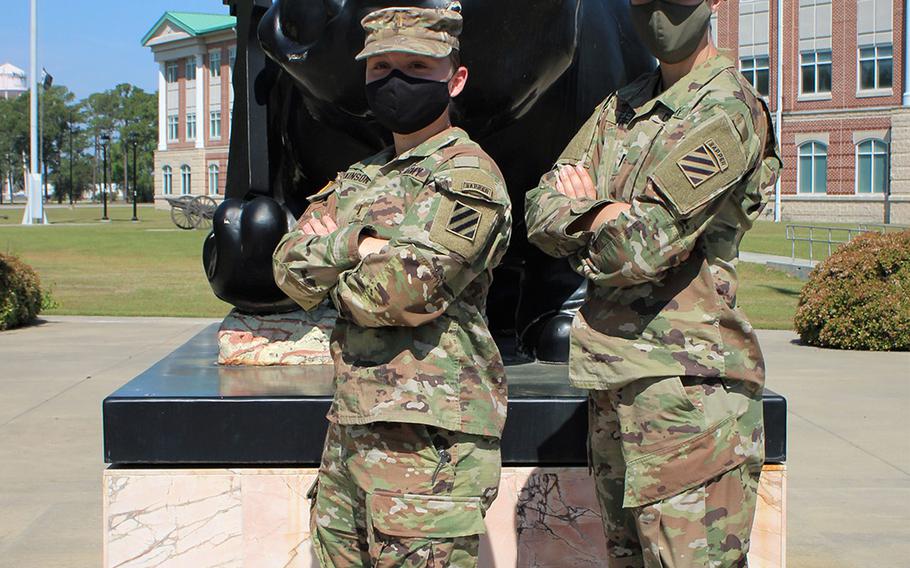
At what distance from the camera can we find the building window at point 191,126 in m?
56.8

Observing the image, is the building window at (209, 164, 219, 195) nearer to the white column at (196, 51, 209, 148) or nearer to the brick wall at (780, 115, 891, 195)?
the white column at (196, 51, 209, 148)

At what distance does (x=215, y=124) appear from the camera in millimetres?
55906

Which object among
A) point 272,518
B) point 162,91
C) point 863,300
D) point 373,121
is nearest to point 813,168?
point 863,300

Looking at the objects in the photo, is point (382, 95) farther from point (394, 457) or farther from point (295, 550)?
point (295, 550)

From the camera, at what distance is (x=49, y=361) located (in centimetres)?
805

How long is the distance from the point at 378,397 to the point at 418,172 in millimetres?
453

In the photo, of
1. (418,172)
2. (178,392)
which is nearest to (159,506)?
(178,392)

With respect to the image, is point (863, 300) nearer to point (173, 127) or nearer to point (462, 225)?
point (462, 225)

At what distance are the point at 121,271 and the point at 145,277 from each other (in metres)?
1.21

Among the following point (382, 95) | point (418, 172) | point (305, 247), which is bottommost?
point (305, 247)

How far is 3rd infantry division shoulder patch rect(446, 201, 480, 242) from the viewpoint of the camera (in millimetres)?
2111

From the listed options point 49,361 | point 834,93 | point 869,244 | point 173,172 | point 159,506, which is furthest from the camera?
point 173,172

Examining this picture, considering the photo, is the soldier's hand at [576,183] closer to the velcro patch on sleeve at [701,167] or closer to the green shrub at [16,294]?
the velcro patch on sleeve at [701,167]

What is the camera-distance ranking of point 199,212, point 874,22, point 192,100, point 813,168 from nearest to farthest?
point 199,212 → point 874,22 → point 813,168 → point 192,100
